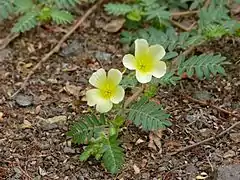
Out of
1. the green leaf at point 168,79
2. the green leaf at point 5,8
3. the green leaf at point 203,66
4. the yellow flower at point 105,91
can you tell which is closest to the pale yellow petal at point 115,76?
the yellow flower at point 105,91

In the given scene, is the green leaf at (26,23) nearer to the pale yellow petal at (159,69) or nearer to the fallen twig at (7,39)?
the fallen twig at (7,39)

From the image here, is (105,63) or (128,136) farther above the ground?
(105,63)

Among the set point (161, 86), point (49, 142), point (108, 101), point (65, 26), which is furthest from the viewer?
point (65, 26)

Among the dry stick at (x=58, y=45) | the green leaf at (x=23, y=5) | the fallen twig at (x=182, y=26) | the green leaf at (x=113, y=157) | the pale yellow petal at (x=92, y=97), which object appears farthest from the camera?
the fallen twig at (x=182, y=26)

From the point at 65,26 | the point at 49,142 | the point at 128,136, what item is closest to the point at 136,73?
the point at 128,136

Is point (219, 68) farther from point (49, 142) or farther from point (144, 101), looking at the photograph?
point (49, 142)

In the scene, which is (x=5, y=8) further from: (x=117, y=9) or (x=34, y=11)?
(x=117, y=9)

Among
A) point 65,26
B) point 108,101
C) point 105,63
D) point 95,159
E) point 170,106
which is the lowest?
point 95,159
